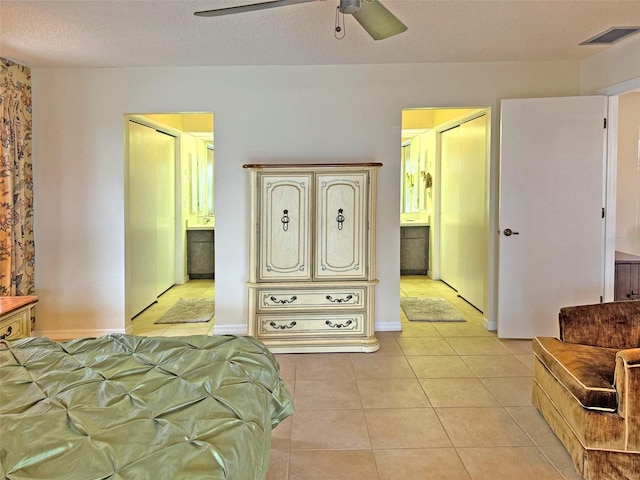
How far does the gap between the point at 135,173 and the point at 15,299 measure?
1.99m

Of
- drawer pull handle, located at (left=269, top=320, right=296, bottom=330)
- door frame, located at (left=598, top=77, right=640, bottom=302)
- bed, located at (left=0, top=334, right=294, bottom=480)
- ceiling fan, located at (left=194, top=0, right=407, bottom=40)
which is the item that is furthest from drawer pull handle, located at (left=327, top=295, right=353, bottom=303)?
door frame, located at (left=598, top=77, right=640, bottom=302)

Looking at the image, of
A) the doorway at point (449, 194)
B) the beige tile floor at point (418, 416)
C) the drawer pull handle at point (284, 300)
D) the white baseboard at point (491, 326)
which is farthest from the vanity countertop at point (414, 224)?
the drawer pull handle at point (284, 300)

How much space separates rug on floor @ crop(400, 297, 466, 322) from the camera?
4992 millimetres

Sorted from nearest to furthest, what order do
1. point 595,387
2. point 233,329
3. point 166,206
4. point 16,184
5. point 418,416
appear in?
point 595,387 → point 418,416 → point 16,184 → point 233,329 → point 166,206

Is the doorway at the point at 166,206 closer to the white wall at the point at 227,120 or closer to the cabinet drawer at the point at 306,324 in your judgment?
the white wall at the point at 227,120

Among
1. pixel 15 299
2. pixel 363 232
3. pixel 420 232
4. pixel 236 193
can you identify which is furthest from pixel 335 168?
pixel 420 232

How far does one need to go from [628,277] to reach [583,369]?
2.28m

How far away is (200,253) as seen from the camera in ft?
23.4

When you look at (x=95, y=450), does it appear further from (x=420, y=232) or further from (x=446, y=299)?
(x=420, y=232)

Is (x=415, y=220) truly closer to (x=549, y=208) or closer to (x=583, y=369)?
(x=549, y=208)

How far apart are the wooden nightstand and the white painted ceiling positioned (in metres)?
1.86

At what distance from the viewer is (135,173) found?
16.4ft

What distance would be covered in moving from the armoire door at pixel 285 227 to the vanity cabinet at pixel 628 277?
2686 mm

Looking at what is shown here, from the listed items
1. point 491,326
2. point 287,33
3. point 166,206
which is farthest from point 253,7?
point 166,206
